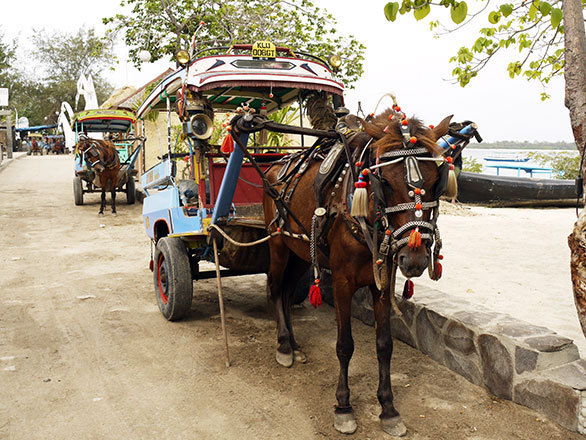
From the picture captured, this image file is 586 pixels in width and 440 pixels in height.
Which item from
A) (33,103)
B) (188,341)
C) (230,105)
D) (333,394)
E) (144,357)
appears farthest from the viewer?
(33,103)

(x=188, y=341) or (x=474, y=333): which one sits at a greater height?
(x=474, y=333)

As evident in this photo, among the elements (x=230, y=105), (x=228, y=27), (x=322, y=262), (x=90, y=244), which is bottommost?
(x=90, y=244)

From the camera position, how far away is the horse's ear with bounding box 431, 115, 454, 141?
10.8ft

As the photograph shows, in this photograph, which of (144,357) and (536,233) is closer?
(144,357)

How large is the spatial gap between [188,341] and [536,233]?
8.29 m

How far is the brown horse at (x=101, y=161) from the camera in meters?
13.6

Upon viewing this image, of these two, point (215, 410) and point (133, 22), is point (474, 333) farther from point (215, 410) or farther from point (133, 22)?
point (133, 22)

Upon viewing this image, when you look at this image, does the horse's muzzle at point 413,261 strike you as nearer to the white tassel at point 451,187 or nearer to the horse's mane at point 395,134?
the white tassel at point 451,187

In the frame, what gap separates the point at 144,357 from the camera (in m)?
4.75

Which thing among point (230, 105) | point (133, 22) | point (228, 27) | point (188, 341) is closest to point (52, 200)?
point (133, 22)

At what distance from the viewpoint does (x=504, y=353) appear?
12.3 feet

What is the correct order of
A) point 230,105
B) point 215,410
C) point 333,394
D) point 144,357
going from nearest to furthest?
1. point 215,410
2. point 333,394
3. point 144,357
4. point 230,105

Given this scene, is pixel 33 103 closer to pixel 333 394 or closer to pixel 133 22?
pixel 133 22

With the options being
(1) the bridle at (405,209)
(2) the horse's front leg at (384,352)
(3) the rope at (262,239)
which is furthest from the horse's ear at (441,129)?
(3) the rope at (262,239)
